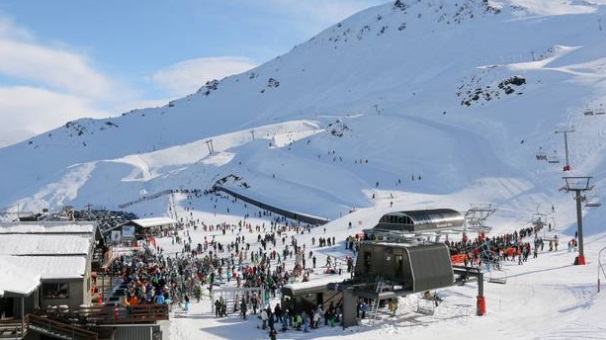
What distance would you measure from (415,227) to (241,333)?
52.7ft

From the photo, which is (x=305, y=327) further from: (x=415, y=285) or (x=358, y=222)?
(x=358, y=222)

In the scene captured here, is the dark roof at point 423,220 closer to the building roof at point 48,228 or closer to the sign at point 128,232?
the sign at point 128,232

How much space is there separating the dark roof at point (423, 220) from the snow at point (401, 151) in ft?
15.8

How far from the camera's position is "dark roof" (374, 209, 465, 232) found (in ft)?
115

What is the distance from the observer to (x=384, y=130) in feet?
262

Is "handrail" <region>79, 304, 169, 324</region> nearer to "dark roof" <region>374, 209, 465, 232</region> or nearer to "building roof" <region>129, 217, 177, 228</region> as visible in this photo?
"dark roof" <region>374, 209, 465, 232</region>

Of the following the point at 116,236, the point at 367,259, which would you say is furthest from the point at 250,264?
the point at 367,259

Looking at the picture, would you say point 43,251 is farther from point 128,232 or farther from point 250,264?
point 128,232

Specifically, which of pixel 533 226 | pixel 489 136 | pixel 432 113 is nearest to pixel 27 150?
pixel 432 113

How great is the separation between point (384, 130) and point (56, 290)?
209 feet

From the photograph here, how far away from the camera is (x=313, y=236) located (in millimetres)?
45812

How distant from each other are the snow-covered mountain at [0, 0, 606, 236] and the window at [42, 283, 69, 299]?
38.2 m

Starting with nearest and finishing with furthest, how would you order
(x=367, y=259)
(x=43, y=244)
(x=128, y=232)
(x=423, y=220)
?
1. (x=43, y=244)
2. (x=367, y=259)
3. (x=423, y=220)
4. (x=128, y=232)

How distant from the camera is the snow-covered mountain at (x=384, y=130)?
6219 centimetres
